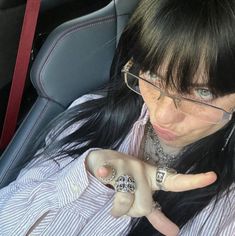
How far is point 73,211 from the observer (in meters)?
1.06

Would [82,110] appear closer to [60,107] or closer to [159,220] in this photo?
[60,107]

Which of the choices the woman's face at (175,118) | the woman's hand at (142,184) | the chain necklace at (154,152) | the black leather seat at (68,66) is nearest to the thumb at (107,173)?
the woman's hand at (142,184)

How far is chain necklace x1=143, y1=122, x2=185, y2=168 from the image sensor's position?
3.70ft

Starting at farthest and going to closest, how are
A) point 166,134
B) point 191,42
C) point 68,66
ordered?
point 68,66
point 166,134
point 191,42

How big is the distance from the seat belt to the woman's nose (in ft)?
1.47

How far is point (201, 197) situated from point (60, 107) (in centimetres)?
42

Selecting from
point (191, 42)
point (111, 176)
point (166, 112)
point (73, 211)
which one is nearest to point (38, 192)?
point (73, 211)

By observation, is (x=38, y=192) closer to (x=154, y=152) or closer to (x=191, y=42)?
(x=154, y=152)

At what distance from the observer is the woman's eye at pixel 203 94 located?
87 cm

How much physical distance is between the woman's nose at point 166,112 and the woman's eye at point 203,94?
0.15 ft

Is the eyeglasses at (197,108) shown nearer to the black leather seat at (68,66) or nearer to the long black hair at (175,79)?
the long black hair at (175,79)

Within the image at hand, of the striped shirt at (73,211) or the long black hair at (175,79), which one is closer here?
the long black hair at (175,79)

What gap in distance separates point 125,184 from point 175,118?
140mm

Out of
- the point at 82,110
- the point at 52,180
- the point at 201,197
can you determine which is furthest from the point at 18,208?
the point at 201,197
